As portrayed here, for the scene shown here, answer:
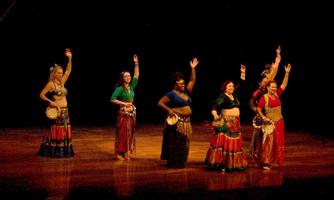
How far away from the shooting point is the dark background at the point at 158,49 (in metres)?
11.3

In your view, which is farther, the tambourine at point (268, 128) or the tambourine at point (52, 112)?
the tambourine at point (52, 112)

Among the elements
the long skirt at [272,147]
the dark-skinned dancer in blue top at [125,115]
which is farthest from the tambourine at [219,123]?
the dark-skinned dancer in blue top at [125,115]

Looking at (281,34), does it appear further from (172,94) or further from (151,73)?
(172,94)

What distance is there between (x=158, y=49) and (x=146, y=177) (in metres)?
6.61

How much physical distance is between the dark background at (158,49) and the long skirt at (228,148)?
17.4ft

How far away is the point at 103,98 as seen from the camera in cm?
1369

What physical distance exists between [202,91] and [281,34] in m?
2.95

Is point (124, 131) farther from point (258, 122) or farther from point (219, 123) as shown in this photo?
point (258, 122)

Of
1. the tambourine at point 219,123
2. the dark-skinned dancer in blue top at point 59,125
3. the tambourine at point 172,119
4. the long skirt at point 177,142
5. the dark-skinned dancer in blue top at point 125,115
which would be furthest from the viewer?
the dark-skinned dancer in blue top at point 59,125

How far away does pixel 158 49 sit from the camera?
1262 cm

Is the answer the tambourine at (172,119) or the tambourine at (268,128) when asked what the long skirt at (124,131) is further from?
the tambourine at (268,128)

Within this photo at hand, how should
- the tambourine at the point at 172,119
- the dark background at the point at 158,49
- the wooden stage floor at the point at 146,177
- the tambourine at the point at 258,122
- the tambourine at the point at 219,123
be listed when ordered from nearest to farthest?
1. the wooden stage floor at the point at 146,177
2. the tambourine at the point at 219,123
3. the tambourine at the point at 172,119
4. the tambourine at the point at 258,122
5. the dark background at the point at 158,49

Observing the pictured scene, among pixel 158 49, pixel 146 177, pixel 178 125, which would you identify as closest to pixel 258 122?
pixel 178 125

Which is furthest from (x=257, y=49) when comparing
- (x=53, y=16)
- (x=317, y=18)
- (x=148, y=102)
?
(x=53, y=16)
